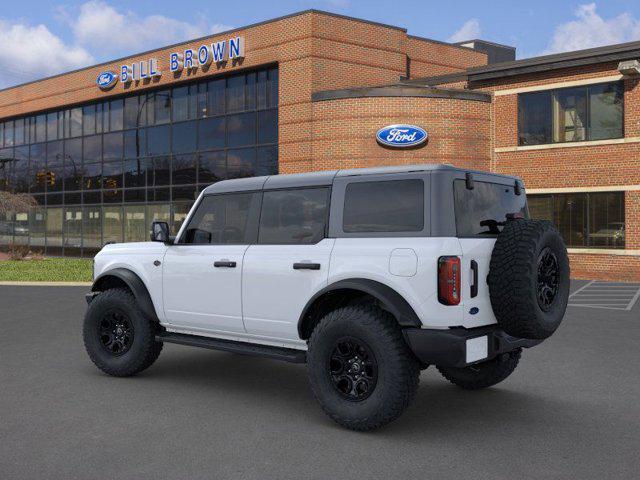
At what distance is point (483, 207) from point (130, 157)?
89.4 ft

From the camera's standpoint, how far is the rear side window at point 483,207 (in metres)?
5.46

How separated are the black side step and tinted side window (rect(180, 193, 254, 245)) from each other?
3.14ft

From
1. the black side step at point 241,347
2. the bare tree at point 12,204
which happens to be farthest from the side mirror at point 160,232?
the bare tree at point 12,204

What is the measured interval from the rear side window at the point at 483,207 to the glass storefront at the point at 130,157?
19557 mm

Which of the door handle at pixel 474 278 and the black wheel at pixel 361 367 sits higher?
the door handle at pixel 474 278

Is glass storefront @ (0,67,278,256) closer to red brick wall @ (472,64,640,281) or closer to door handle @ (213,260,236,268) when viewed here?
red brick wall @ (472,64,640,281)

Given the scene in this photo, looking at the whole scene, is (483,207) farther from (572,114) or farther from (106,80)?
(106,80)

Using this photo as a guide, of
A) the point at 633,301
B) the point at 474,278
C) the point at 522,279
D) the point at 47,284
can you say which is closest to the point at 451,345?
the point at 474,278

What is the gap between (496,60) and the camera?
1404 inches

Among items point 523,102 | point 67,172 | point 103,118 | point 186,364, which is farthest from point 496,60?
point 186,364

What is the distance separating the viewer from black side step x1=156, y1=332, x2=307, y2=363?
19.4 feet

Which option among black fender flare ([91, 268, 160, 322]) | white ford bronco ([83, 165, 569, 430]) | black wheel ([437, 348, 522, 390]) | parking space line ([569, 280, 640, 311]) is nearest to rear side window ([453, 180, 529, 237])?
white ford bronco ([83, 165, 569, 430])

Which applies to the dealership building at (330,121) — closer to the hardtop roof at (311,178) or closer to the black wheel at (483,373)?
the black wheel at (483,373)

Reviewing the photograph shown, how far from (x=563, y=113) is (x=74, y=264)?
1943cm
